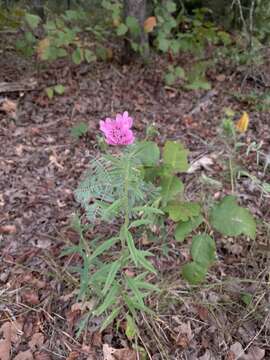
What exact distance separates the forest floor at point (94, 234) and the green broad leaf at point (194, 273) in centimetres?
14

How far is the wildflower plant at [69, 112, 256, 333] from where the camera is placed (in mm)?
1479

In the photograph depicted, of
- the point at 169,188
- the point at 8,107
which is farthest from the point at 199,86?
the point at 169,188

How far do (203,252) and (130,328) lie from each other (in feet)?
1.44

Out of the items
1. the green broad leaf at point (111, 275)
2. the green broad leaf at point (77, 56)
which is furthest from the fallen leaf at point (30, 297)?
the green broad leaf at point (77, 56)

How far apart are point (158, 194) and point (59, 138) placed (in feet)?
5.32

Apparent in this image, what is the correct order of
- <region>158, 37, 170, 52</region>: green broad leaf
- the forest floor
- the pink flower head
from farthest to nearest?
1. <region>158, 37, 170, 52</region>: green broad leaf
2. the forest floor
3. the pink flower head

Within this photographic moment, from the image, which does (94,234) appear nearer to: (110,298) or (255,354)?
(110,298)

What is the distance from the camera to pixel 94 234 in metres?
2.27

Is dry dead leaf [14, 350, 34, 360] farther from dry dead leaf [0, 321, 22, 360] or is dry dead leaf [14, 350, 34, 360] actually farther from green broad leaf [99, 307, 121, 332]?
green broad leaf [99, 307, 121, 332]

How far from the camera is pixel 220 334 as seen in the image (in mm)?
1846

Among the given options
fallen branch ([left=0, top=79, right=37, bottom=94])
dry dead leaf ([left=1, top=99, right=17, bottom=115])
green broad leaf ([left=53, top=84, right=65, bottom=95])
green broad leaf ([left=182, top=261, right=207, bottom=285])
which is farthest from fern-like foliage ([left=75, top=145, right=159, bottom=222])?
fallen branch ([left=0, top=79, right=37, bottom=94])

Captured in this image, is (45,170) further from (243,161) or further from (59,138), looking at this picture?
(243,161)

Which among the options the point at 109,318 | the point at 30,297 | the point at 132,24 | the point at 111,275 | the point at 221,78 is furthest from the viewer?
the point at 221,78

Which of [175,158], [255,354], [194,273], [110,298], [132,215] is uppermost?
[175,158]
